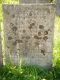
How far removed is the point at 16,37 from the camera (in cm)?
522

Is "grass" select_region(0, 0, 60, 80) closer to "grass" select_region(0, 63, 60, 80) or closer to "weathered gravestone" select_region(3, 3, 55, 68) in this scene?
"grass" select_region(0, 63, 60, 80)

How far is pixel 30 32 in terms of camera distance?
5.17 m

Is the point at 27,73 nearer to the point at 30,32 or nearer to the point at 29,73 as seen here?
Result: the point at 29,73

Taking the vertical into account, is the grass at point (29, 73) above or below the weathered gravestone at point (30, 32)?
below

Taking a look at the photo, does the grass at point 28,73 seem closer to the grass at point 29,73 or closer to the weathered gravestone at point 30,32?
the grass at point 29,73

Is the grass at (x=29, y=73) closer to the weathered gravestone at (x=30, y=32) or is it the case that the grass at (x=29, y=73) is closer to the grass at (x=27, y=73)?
the grass at (x=27, y=73)

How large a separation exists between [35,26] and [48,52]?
622mm

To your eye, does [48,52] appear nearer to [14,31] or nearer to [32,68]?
[32,68]

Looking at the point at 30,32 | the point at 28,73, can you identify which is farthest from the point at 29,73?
the point at 30,32

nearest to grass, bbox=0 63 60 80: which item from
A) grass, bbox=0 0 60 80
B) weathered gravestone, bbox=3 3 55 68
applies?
grass, bbox=0 0 60 80

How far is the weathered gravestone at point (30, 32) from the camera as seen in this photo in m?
5.03

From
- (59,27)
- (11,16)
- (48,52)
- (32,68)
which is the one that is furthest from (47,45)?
(59,27)

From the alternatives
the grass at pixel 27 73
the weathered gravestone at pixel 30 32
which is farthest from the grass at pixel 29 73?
the weathered gravestone at pixel 30 32

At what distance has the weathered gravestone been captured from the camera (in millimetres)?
5027
